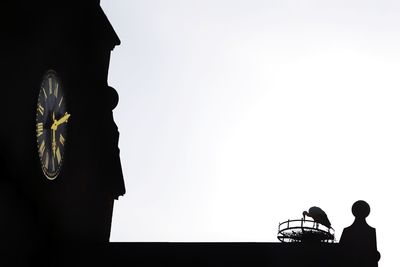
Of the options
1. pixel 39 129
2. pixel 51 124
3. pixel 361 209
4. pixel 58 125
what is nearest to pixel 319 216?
pixel 361 209

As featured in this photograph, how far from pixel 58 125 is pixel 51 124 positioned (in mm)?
611

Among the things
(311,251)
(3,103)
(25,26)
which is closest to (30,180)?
(3,103)

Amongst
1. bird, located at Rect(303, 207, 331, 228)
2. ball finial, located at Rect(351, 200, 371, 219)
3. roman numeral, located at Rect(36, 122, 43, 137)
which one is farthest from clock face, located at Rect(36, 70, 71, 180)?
bird, located at Rect(303, 207, 331, 228)

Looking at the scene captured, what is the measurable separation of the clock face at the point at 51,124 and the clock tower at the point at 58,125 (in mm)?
20

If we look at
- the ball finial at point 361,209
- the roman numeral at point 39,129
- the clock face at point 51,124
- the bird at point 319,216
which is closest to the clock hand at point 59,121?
the clock face at point 51,124

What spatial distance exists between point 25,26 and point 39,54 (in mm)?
791

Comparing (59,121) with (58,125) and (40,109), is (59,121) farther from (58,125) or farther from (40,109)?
(40,109)

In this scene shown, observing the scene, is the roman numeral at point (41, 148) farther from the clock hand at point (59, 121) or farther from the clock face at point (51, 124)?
the clock hand at point (59, 121)

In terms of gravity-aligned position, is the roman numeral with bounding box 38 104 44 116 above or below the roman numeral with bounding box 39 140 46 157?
above

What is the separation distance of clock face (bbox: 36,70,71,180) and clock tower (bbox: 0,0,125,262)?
2 centimetres

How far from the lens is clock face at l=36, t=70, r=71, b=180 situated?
16.6 metres

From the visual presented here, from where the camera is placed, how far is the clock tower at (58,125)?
50.9 feet

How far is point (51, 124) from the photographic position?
55.9ft

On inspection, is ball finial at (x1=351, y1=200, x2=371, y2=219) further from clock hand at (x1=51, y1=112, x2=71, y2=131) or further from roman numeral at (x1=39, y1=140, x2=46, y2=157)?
clock hand at (x1=51, y1=112, x2=71, y2=131)
